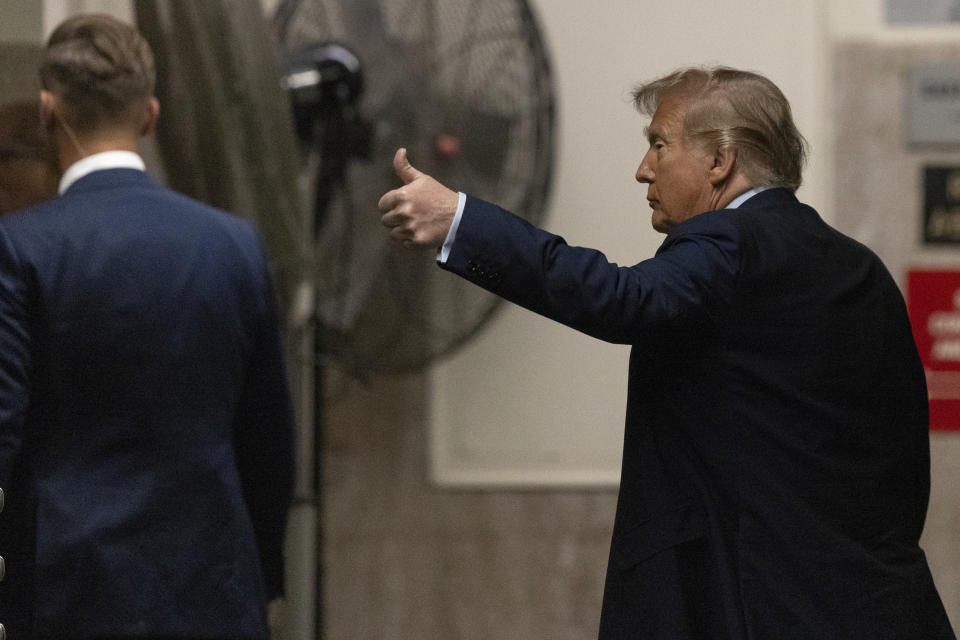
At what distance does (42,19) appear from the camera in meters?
2.26

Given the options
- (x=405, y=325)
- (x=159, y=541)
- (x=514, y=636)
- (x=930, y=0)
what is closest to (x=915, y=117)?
(x=930, y=0)

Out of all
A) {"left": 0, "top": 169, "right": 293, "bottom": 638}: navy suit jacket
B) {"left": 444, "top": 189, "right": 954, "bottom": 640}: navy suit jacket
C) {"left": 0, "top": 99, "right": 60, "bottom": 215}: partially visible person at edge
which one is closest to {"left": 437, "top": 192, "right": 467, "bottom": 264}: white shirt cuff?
{"left": 444, "top": 189, "right": 954, "bottom": 640}: navy suit jacket

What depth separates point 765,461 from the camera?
1351mm

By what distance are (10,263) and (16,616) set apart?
43 centimetres

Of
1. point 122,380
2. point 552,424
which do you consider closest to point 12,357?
point 122,380

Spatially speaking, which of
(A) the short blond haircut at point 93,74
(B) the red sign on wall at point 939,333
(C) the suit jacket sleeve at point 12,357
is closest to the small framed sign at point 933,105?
(B) the red sign on wall at point 939,333

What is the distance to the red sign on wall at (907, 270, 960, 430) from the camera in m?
3.41

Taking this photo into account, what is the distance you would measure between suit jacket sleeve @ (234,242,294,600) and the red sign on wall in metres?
2.21

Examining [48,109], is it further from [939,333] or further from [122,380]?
[939,333]

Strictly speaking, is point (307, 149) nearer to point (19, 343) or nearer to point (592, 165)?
point (592, 165)

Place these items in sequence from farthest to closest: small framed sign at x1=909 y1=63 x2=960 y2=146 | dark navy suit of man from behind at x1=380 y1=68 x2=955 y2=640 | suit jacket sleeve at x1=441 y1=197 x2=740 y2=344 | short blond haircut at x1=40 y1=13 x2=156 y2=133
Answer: small framed sign at x1=909 y1=63 x2=960 y2=146 < short blond haircut at x1=40 y1=13 x2=156 y2=133 < dark navy suit of man from behind at x1=380 y1=68 x2=955 y2=640 < suit jacket sleeve at x1=441 y1=197 x2=740 y2=344

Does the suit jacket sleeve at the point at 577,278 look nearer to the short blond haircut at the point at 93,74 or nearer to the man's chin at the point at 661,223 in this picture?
the man's chin at the point at 661,223

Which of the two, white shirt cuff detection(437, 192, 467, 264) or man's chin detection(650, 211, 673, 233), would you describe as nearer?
white shirt cuff detection(437, 192, 467, 264)

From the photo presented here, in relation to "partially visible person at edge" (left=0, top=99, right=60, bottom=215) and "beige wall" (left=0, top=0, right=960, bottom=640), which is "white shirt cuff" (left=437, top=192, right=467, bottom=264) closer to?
"partially visible person at edge" (left=0, top=99, right=60, bottom=215)
